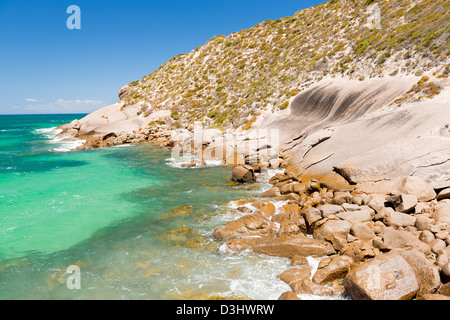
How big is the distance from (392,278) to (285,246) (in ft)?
15.0

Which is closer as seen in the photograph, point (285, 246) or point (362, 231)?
point (362, 231)

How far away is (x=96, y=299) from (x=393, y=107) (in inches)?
981

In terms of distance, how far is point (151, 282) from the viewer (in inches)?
420

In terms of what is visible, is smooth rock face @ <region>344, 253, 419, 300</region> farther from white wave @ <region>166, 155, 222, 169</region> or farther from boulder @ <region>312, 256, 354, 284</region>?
white wave @ <region>166, 155, 222, 169</region>

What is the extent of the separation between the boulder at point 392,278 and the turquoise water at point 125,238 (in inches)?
106

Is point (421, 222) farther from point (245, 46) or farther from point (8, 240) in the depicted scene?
point (245, 46)

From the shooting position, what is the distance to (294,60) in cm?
4875

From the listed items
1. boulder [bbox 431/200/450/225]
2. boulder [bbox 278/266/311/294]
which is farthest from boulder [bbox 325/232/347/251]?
boulder [bbox 431/200/450/225]

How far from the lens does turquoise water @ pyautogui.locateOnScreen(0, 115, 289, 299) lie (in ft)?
34.1

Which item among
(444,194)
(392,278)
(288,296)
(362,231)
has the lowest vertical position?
(288,296)

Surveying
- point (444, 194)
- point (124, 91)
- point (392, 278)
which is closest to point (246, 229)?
point (392, 278)

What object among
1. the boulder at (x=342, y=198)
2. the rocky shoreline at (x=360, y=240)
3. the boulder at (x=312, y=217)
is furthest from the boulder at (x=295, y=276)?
the boulder at (x=342, y=198)

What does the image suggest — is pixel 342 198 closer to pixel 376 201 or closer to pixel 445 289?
pixel 376 201

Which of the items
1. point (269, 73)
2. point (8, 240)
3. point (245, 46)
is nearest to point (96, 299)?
point (8, 240)
